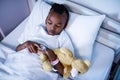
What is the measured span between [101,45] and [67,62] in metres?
0.39

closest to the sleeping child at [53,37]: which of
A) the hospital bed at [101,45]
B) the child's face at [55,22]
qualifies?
the child's face at [55,22]

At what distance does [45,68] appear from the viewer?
89 cm

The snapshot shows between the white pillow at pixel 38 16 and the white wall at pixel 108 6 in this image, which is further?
the white pillow at pixel 38 16

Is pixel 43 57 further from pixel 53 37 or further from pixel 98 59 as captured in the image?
pixel 98 59

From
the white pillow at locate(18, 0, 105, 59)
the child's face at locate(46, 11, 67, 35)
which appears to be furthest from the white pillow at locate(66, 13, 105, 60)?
the child's face at locate(46, 11, 67, 35)

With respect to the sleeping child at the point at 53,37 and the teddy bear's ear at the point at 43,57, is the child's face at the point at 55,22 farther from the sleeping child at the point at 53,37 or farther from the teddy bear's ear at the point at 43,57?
the teddy bear's ear at the point at 43,57

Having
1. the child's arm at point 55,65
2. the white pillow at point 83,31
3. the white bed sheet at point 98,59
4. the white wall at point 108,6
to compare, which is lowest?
the white bed sheet at point 98,59

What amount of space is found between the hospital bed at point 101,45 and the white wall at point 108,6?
3 cm

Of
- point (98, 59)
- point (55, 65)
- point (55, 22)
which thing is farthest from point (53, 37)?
point (98, 59)

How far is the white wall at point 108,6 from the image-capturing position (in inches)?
37.6

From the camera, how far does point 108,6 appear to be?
3.23ft

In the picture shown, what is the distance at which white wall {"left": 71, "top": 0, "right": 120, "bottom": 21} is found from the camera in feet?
3.14

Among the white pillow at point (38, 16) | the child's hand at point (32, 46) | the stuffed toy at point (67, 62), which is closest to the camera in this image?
the stuffed toy at point (67, 62)

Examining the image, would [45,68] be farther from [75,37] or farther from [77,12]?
[77,12]
